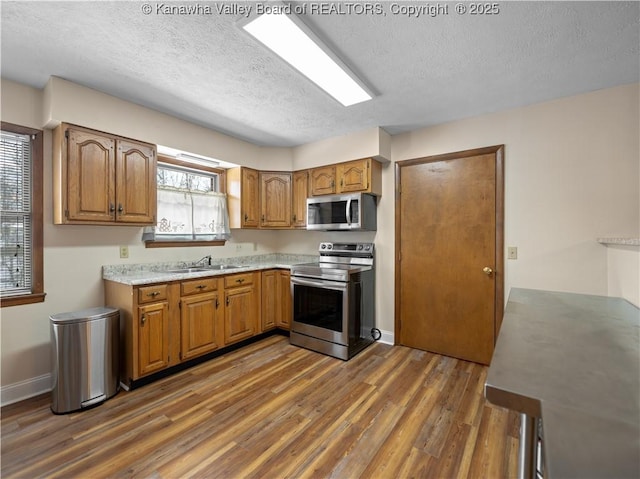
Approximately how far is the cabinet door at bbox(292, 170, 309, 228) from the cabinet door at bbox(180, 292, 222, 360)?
1457 millimetres

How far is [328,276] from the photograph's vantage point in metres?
3.21

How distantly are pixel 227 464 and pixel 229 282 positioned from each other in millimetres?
1767

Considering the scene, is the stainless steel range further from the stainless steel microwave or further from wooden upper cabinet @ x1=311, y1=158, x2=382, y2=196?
wooden upper cabinet @ x1=311, y1=158, x2=382, y2=196

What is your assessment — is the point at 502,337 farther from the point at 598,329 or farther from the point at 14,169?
the point at 14,169

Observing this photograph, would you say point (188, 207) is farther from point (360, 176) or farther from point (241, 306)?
point (360, 176)

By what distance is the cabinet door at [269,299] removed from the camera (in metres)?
3.59

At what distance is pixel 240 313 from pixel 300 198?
5.41 feet

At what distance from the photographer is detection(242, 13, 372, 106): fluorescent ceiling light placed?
64.4 inches

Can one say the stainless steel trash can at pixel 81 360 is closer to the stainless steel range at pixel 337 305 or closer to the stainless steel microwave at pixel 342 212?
the stainless steel range at pixel 337 305

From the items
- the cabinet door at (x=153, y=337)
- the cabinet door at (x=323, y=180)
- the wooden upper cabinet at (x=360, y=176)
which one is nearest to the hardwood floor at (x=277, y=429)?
the cabinet door at (x=153, y=337)

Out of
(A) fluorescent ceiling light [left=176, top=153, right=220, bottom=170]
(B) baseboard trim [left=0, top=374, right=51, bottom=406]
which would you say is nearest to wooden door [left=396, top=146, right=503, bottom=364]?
(A) fluorescent ceiling light [left=176, top=153, right=220, bottom=170]

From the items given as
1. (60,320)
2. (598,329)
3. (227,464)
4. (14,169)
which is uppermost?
(14,169)

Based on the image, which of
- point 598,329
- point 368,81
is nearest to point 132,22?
point 368,81

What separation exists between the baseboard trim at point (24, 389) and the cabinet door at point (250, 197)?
90.5 inches
